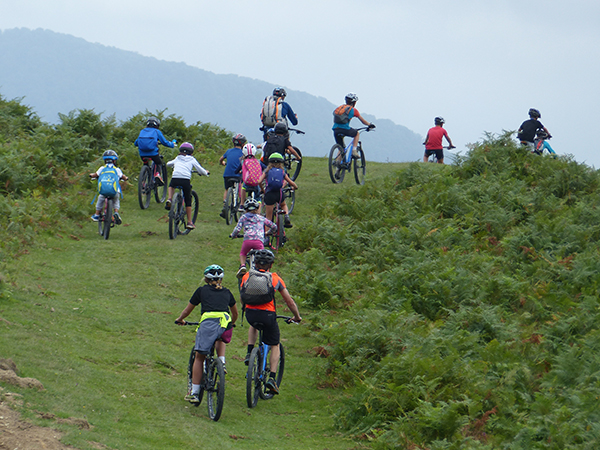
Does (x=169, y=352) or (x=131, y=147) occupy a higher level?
(x=131, y=147)

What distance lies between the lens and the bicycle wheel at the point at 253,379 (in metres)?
8.53

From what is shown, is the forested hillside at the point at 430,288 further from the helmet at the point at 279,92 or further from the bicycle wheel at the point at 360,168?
the helmet at the point at 279,92

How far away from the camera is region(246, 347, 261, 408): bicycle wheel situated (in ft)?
28.0

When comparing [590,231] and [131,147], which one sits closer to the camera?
[590,231]

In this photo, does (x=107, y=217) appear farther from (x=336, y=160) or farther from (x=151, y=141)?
(x=336, y=160)

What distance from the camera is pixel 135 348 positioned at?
1003 cm

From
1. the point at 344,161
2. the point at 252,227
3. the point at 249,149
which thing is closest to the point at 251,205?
the point at 252,227

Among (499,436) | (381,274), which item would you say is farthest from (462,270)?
(499,436)

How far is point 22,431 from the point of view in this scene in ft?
20.2

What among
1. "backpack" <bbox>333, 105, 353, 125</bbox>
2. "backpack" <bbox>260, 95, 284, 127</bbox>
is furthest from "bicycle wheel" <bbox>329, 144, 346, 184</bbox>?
"backpack" <bbox>260, 95, 284, 127</bbox>

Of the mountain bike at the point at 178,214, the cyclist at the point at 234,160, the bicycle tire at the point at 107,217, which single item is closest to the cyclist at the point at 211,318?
the mountain bike at the point at 178,214

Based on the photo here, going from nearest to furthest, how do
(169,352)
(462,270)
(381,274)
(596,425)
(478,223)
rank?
(596,425) < (169,352) < (462,270) < (381,274) < (478,223)

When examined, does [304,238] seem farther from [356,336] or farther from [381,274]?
[356,336]

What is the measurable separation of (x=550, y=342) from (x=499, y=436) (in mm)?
3511
